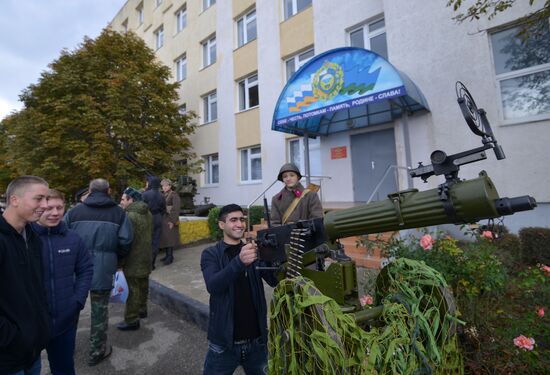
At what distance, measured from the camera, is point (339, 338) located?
0.99 m

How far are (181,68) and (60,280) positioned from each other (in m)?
16.1

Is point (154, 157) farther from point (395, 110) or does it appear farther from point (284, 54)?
point (395, 110)

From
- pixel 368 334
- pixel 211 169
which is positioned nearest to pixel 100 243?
pixel 368 334

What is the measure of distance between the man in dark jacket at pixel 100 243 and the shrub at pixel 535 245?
239 inches

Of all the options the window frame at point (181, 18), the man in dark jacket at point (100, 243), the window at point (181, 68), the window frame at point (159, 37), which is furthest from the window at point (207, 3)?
the man in dark jacket at point (100, 243)

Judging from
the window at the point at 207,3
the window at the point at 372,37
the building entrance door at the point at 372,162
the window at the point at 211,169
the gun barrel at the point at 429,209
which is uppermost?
the window at the point at 207,3

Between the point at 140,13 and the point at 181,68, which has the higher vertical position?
the point at 140,13

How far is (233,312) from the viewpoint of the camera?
2078mm

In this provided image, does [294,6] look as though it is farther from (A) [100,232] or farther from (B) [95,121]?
(A) [100,232]

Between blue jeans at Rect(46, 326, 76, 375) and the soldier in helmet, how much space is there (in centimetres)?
230

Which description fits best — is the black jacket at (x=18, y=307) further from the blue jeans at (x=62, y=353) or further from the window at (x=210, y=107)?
the window at (x=210, y=107)

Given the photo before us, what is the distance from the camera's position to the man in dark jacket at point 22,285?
1673mm

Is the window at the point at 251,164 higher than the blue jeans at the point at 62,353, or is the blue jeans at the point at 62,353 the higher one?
the window at the point at 251,164

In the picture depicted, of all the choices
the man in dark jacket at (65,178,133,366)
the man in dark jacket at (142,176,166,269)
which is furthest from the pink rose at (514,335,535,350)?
the man in dark jacket at (142,176,166,269)
